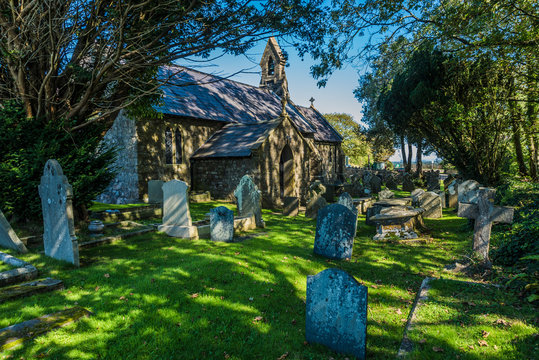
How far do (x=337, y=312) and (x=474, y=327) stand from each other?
1.61 m

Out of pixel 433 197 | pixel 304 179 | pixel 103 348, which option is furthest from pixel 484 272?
pixel 304 179

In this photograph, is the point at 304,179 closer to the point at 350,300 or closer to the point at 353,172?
the point at 350,300

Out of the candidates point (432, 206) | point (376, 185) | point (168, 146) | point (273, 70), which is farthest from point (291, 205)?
point (273, 70)

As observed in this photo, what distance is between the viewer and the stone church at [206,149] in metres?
15.5

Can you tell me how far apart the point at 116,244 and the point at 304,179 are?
41.8ft

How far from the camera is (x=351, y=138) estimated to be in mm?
50844

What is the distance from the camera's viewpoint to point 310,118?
31.6 meters

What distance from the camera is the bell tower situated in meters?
29.5

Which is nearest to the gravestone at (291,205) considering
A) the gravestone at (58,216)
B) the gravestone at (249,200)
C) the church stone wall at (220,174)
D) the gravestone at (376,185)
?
the church stone wall at (220,174)

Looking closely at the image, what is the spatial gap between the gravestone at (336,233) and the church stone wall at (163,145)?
457 inches

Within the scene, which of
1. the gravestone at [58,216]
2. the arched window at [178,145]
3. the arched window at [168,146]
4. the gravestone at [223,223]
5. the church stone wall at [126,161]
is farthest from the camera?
the arched window at [178,145]

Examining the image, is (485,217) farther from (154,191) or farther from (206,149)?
(206,149)

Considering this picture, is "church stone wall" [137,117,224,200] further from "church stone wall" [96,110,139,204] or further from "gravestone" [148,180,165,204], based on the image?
"gravestone" [148,180,165,204]

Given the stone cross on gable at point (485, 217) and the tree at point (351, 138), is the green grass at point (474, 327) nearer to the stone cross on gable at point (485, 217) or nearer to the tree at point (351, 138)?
the stone cross on gable at point (485, 217)
